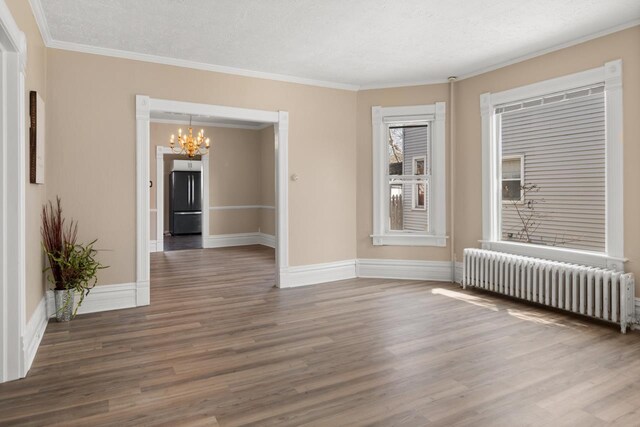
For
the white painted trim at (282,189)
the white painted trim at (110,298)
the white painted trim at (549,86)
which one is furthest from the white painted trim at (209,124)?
the white painted trim at (549,86)

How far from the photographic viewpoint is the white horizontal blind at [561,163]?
14.2ft

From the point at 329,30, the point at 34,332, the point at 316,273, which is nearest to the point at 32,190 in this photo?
the point at 34,332

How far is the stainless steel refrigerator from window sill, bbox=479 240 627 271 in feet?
31.2

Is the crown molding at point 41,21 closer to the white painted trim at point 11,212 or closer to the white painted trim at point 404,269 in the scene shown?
the white painted trim at point 11,212

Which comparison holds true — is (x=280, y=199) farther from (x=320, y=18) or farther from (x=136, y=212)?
(x=320, y=18)

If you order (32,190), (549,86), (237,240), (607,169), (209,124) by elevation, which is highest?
(209,124)

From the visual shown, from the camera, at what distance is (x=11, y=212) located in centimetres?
278

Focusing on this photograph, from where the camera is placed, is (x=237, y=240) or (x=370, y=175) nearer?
(x=370, y=175)

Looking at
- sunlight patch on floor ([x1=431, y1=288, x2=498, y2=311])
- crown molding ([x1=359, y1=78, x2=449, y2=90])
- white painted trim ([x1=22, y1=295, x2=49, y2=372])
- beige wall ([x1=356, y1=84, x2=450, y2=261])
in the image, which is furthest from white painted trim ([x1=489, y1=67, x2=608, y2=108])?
white painted trim ([x1=22, y1=295, x2=49, y2=372])

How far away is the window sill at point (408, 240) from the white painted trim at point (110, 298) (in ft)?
10.8

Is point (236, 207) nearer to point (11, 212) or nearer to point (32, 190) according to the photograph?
point (32, 190)

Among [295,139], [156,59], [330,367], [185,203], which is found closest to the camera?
[330,367]

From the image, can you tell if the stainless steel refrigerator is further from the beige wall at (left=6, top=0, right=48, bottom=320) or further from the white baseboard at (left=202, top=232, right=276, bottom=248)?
the beige wall at (left=6, top=0, right=48, bottom=320)

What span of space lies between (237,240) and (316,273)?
4.53 m
